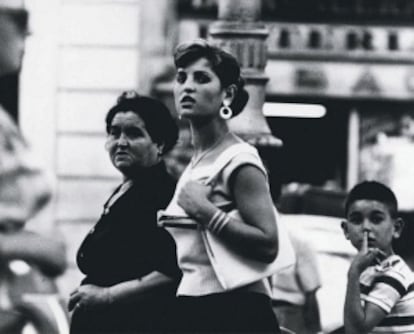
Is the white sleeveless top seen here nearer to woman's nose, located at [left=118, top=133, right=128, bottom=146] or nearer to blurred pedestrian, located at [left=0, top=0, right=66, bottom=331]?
woman's nose, located at [left=118, top=133, right=128, bottom=146]

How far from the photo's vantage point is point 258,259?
4488 mm

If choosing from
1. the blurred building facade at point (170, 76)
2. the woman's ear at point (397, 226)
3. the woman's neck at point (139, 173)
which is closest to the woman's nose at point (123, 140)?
the woman's neck at point (139, 173)

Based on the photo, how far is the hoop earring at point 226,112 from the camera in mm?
4785

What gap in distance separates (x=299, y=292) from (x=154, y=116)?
7.68ft

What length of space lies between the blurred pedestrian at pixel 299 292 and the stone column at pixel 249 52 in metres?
0.74

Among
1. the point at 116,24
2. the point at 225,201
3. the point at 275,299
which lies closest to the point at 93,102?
the point at 116,24

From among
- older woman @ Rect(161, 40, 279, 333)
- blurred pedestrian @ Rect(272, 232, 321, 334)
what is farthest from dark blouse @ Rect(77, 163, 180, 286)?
blurred pedestrian @ Rect(272, 232, 321, 334)

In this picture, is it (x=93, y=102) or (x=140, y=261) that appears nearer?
(x=140, y=261)

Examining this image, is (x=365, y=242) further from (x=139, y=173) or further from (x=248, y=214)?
(x=139, y=173)

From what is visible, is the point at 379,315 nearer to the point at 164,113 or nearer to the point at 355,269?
the point at 355,269

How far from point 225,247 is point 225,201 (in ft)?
0.54

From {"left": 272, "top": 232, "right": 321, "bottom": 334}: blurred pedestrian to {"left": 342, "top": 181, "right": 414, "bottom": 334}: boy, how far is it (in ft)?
6.83

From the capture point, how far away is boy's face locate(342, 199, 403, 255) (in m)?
5.20

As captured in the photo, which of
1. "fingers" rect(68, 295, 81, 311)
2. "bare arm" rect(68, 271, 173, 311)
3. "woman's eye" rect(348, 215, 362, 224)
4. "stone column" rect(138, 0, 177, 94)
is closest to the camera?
"bare arm" rect(68, 271, 173, 311)
